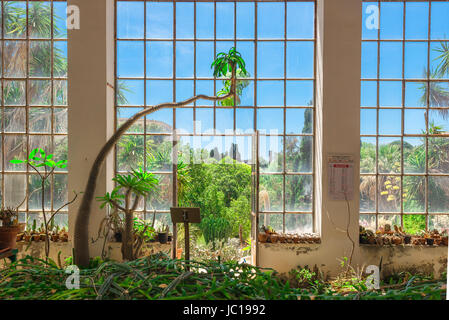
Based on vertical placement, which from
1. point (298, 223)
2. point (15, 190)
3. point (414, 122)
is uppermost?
point (414, 122)

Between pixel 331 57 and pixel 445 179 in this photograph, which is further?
pixel 445 179

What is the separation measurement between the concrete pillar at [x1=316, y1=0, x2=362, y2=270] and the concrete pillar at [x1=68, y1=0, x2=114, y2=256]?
3.00 metres

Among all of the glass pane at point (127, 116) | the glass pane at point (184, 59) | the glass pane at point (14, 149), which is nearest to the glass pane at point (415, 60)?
the glass pane at point (184, 59)

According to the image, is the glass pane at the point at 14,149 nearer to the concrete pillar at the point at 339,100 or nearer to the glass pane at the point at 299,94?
the glass pane at the point at 299,94

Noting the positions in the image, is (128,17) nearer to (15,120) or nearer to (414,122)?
(15,120)

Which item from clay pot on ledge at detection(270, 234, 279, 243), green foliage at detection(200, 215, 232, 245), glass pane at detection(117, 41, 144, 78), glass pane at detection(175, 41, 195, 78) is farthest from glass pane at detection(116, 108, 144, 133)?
clay pot on ledge at detection(270, 234, 279, 243)

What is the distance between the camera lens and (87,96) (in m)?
4.41

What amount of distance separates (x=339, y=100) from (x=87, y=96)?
11.2 ft

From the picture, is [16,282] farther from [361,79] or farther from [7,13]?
[7,13]

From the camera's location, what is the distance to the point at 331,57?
4441 millimetres

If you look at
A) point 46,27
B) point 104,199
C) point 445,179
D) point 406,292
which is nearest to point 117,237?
point 104,199

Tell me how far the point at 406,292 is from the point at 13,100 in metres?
5.55

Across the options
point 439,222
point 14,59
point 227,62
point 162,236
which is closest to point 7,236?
point 162,236

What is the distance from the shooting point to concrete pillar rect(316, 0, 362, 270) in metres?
4.41
